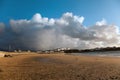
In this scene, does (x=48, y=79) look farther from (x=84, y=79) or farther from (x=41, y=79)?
(x=84, y=79)

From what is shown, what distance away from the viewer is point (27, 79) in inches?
680

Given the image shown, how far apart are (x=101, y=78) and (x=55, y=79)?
3.79 m

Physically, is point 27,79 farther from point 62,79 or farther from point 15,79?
point 62,79

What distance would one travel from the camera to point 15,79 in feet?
56.8

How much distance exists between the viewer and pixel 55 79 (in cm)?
1720

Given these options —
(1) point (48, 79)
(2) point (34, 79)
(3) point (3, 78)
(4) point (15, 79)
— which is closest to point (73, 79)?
(1) point (48, 79)

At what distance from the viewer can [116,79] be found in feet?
55.4

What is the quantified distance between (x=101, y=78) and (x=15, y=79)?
7000 mm

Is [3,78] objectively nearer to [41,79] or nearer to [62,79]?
[41,79]

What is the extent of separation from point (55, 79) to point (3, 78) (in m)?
4.33

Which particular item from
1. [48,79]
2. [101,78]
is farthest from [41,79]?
[101,78]

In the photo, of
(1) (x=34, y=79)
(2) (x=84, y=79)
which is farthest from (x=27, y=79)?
(2) (x=84, y=79)

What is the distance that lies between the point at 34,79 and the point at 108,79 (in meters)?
5.91

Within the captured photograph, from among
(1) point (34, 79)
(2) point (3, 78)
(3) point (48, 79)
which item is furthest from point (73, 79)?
(2) point (3, 78)
